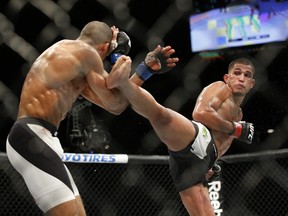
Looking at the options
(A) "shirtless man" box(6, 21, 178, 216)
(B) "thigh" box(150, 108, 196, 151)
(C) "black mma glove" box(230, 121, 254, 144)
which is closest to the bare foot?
(A) "shirtless man" box(6, 21, 178, 216)

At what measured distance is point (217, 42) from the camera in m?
6.38

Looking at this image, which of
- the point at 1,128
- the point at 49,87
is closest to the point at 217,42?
the point at 1,128

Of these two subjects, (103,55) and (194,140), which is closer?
(103,55)

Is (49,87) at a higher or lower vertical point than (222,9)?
lower

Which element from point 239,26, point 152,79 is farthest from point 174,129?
point 239,26

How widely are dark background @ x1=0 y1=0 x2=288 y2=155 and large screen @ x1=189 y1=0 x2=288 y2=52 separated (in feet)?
0.39

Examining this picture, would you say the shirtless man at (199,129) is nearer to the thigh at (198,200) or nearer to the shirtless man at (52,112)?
the thigh at (198,200)

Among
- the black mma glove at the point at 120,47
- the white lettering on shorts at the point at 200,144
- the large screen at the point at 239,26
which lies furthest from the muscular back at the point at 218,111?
the large screen at the point at 239,26

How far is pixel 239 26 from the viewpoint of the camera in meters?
6.30

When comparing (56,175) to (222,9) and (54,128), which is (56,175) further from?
(222,9)

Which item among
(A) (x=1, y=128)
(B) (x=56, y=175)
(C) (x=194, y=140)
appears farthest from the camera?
(A) (x=1, y=128)

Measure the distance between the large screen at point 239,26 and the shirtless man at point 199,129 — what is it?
337 cm

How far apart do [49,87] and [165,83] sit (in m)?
4.30

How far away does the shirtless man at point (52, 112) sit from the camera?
186 centimetres
